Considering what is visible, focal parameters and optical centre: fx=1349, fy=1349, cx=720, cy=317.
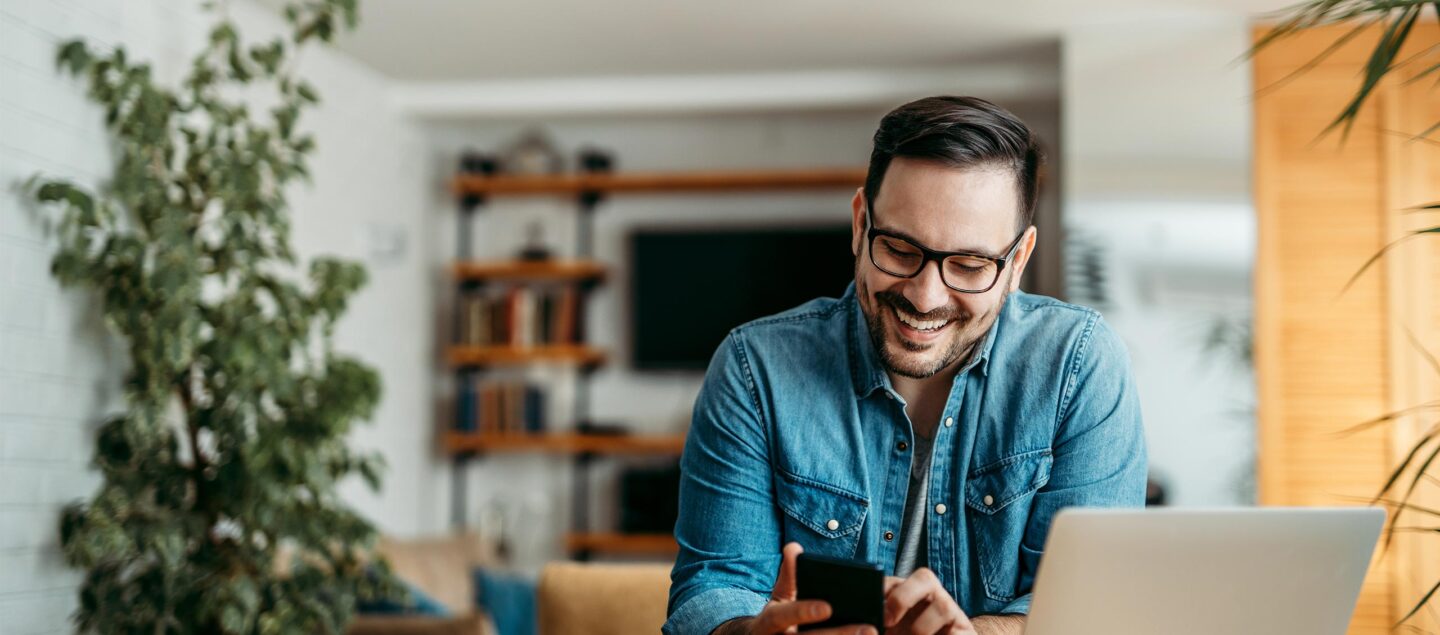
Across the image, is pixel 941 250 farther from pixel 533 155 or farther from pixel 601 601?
pixel 533 155

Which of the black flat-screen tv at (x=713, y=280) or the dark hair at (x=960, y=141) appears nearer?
the dark hair at (x=960, y=141)

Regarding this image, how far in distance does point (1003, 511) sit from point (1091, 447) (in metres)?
0.12

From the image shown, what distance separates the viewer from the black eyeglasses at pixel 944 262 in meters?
1.41

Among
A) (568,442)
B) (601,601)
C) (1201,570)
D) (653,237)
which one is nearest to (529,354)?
(568,442)

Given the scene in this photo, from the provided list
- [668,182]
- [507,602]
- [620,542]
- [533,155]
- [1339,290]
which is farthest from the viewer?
[533,155]

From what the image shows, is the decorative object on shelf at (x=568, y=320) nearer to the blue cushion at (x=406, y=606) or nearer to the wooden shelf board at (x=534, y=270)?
the wooden shelf board at (x=534, y=270)

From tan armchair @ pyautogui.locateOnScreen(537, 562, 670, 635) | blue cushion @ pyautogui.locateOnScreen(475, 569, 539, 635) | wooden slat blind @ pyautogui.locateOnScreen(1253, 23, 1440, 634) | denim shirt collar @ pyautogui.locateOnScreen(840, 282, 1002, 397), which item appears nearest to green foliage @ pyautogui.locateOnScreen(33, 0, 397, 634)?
blue cushion @ pyautogui.locateOnScreen(475, 569, 539, 635)

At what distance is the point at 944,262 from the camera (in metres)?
1.41

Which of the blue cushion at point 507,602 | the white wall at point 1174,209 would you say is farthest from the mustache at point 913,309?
the white wall at point 1174,209

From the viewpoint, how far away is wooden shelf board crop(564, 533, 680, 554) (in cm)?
540

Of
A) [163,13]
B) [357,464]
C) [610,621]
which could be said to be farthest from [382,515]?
[610,621]

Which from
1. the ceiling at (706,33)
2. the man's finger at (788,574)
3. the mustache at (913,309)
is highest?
the ceiling at (706,33)

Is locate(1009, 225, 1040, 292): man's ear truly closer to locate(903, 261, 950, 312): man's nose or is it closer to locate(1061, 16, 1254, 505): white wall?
locate(903, 261, 950, 312): man's nose

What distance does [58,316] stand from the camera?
3064 mm
